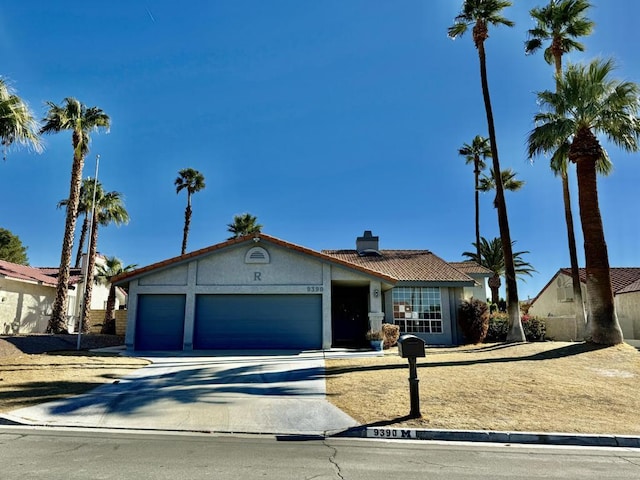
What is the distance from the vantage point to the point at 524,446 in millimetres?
6508

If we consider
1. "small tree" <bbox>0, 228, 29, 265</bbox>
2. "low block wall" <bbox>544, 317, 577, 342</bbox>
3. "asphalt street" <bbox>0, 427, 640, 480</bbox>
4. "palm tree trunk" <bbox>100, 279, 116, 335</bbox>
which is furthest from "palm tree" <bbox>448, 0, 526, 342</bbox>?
"small tree" <bbox>0, 228, 29, 265</bbox>

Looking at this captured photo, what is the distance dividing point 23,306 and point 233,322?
1661 centimetres

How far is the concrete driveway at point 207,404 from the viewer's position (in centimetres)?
752

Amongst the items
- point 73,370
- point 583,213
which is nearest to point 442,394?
point 73,370

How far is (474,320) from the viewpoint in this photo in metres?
21.0

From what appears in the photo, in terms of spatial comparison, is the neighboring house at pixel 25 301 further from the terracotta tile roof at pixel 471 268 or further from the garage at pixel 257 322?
the terracotta tile roof at pixel 471 268

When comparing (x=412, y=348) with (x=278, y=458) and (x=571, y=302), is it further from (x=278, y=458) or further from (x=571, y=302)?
(x=571, y=302)

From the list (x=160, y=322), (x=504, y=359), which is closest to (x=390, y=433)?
(x=504, y=359)

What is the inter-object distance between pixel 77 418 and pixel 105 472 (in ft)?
11.5

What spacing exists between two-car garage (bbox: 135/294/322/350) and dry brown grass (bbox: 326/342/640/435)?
3977 mm

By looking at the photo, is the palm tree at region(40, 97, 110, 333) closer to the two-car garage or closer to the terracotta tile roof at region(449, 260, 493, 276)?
the two-car garage

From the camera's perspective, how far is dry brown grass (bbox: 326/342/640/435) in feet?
24.7

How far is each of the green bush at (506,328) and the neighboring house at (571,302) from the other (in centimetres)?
116

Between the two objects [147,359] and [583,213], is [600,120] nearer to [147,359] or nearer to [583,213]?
[583,213]
